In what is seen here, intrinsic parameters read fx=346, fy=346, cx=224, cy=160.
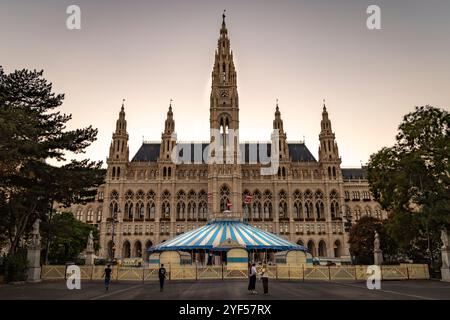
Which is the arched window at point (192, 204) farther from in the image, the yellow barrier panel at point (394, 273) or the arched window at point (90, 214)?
the yellow barrier panel at point (394, 273)

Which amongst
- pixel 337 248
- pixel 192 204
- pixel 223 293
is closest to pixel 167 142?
pixel 192 204

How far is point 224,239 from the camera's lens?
3634 centimetres

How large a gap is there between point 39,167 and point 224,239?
19.3 m

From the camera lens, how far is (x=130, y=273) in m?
27.9

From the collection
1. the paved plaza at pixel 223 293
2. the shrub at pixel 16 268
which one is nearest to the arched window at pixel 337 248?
the paved plaza at pixel 223 293

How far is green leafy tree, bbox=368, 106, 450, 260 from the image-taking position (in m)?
25.4

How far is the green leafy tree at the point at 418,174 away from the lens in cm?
2544

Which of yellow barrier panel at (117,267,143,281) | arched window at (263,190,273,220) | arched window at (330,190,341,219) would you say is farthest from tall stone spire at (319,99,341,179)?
yellow barrier panel at (117,267,143,281)

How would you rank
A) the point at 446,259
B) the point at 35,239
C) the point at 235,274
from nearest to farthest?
1. the point at 446,259
2. the point at 35,239
3. the point at 235,274

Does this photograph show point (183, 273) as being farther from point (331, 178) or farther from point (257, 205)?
point (331, 178)

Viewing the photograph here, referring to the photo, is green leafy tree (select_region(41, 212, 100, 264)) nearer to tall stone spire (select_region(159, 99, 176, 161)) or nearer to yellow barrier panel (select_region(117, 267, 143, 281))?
yellow barrier panel (select_region(117, 267, 143, 281))

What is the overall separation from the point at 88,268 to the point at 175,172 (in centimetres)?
3977
